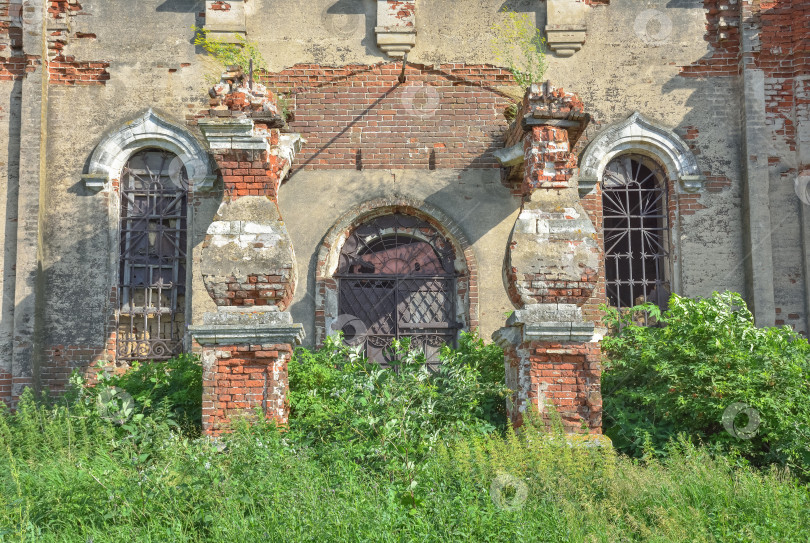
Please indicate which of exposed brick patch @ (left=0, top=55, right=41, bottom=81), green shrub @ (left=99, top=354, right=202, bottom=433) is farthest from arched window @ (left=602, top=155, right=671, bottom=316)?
exposed brick patch @ (left=0, top=55, right=41, bottom=81)

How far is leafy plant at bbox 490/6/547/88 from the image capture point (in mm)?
10742

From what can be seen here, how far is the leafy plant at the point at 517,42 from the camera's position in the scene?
1074 cm

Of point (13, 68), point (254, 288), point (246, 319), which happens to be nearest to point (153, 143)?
point (13, 68)

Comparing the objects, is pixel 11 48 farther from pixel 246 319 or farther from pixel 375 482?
pixel 375 482

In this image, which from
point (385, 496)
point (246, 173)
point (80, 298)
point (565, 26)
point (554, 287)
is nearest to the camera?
point (385, 496)

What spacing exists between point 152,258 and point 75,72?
8.44ft

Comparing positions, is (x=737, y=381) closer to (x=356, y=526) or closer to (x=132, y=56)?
(x=356, y=526)

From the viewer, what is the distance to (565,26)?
422 inches

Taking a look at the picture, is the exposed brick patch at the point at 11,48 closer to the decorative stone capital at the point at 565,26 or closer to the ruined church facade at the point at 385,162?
the ruined church facade at the point at 385,162

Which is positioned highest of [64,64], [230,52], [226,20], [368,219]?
[226,20]

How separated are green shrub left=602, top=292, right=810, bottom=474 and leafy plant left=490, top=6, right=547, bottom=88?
3.99 metres

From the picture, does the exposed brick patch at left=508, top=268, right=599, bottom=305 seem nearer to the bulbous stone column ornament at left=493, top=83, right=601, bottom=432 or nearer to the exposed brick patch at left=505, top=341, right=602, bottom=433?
the bulbous stone column ornament at left=493, top=83, right=601, bottom=432

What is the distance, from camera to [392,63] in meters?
10.8

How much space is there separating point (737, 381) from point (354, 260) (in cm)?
486
